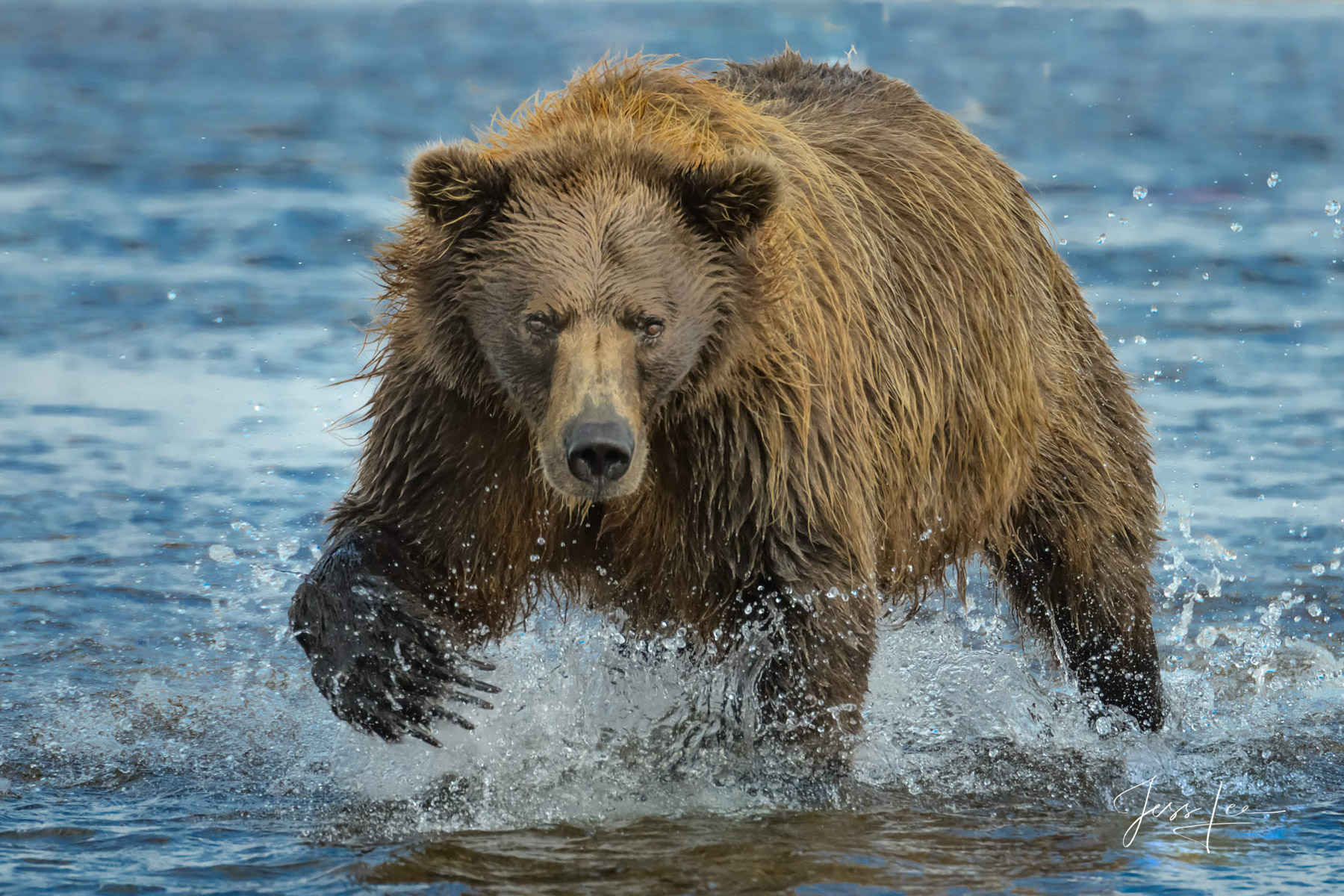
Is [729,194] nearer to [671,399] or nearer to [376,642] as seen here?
[671,399]

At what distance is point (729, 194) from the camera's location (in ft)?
14.5

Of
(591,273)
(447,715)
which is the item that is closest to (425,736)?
(447,715)

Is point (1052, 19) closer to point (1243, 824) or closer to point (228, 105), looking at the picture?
point (228, 105)

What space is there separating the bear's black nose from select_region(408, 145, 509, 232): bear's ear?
2.44ft

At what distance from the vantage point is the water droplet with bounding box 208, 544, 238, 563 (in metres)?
7.34

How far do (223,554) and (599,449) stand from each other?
3825mm

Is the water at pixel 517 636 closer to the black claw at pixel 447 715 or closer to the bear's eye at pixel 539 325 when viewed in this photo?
the black claw at pixel 447 715

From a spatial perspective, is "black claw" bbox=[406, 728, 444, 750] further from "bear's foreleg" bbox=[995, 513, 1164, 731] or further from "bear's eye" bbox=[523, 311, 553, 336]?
"bear's foreleg" bbox=[995, 513, 1164, 731]

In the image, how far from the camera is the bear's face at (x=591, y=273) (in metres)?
4.18

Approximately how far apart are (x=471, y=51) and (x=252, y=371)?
42.2ft

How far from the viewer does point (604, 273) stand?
4.33 metres

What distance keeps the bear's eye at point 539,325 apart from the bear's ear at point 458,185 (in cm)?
36

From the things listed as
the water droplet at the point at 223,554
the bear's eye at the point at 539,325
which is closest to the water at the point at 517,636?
the water droplet at the point at 223,554
